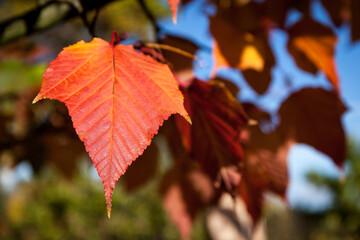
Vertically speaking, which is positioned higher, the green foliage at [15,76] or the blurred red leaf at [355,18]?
the blurred red leaf at [355,18]

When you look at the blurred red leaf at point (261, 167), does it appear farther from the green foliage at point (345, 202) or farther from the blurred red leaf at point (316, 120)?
the green foliage at point (345, 202)

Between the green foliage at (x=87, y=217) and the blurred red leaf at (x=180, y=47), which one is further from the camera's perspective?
the green foliage at (x=87, y=217)

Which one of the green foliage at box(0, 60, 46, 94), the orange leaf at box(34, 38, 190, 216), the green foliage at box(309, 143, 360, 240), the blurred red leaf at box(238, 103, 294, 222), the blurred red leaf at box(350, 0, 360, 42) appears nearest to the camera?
the orange leaf at box(34, 38, 190, 216)

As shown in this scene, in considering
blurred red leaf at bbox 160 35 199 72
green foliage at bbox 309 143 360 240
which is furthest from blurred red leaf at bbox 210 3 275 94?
green foliage at bbox 309 143 360 240

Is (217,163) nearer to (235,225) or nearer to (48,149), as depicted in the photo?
(235,225)

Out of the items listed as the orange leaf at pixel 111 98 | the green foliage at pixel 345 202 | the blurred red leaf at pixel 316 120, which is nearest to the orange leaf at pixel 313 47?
the blurred red leaf at pixel 316 120

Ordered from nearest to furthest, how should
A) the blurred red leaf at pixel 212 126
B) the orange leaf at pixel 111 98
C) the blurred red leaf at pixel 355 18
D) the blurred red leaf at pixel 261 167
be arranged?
1. the orange leaf at pixel 111 98
2. the blurred red leaf at pixel 212 126
3. the blurred red leaf at pixel 261 167
4. the blurred red leaf at pixel 355 18

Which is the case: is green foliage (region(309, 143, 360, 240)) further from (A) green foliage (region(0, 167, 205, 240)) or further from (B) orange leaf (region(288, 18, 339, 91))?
(B) orange leaf (region(288, 18, 339, 91))

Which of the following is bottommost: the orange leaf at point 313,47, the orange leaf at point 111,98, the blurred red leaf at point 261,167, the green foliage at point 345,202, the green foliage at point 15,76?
the green foliage at point 345,202
